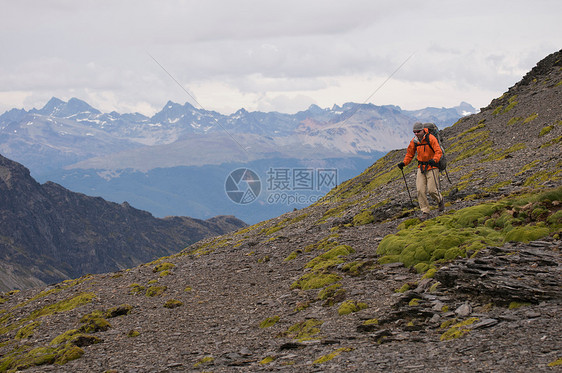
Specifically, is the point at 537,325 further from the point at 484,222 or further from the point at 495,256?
the point at 484,222

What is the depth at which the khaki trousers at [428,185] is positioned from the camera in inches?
1249

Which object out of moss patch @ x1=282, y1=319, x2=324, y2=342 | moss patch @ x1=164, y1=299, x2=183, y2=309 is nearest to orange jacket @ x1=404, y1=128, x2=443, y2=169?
moss patch @ x1=282, y1=319, x2=324, y2=342

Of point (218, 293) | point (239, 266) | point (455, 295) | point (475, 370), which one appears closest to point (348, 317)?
point (455, 295)

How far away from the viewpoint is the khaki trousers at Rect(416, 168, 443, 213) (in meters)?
31.7

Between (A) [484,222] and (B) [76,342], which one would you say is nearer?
Answer: (B) [76,342]

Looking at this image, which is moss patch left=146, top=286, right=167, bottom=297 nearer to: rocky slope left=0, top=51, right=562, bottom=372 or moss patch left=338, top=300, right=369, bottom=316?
rocky slope left=0, top=51, right=562, bottom=372

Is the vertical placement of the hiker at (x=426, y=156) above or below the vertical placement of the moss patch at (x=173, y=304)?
above

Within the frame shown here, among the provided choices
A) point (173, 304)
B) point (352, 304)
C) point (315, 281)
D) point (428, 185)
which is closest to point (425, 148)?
point (428, 185)

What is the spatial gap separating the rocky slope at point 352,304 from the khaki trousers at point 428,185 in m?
1.24

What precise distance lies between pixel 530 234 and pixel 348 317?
8.98 metres

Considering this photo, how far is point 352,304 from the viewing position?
21.8 m

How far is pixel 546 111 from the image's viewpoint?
236 feet

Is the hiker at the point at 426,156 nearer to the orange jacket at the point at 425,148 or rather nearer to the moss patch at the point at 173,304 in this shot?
the orange jacket at the point at 425,148

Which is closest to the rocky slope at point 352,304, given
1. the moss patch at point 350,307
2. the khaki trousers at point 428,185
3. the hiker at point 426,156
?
the moss patch at point 350,307
